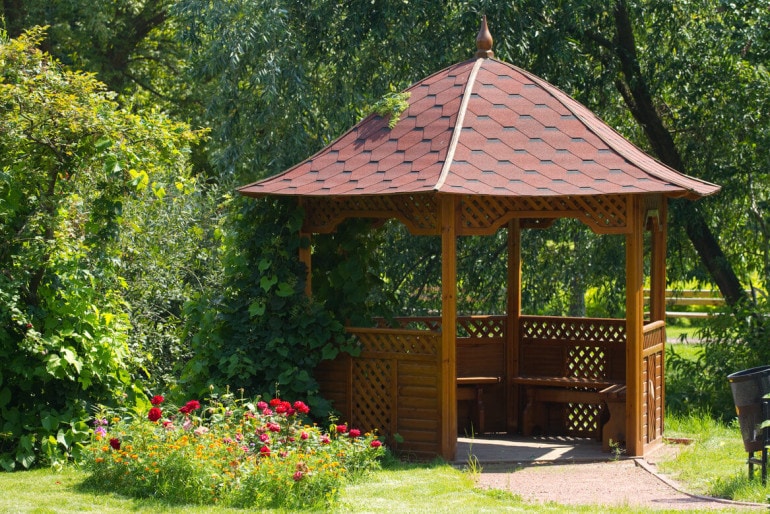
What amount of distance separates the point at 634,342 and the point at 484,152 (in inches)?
87.4

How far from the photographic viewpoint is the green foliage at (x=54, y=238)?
29.8ft

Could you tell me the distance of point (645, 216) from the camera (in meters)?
10.2

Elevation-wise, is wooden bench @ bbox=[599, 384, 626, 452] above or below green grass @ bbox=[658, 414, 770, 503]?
above

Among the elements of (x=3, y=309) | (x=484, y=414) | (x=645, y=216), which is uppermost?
(x=645, y=216)

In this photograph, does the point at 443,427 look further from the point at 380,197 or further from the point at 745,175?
the point at 745,175

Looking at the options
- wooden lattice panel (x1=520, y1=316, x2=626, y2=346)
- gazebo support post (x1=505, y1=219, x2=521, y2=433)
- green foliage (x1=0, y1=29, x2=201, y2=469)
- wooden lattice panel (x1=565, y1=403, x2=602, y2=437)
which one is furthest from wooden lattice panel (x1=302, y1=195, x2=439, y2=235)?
wooden lattice panel (x1=565, y1=403, x2=602, y2=437)

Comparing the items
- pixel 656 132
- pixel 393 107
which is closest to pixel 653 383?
pixel 393 107

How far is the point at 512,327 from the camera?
12141mm

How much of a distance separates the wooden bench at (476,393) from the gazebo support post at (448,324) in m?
1.95

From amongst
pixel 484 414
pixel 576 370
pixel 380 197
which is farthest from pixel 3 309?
pixel 576 370

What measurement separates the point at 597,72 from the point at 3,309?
9140mm

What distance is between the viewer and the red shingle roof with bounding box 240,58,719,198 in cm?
941

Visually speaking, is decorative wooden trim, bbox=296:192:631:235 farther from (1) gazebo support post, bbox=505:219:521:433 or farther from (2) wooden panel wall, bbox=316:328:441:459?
(1) gazebo support post, bbox=505:219:521:433

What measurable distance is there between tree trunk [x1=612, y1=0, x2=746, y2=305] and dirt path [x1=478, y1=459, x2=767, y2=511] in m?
5.71
